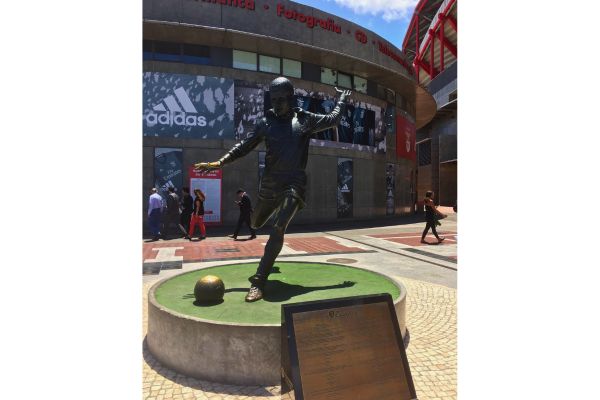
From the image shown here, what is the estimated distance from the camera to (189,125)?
15.5 m

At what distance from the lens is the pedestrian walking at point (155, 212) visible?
1205 centimetres

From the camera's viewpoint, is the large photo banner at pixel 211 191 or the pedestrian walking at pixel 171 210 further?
the large photo banner at pixel 211 191

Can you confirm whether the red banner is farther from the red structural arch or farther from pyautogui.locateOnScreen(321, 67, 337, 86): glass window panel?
the red structural arch

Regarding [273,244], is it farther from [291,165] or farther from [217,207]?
[217,207]

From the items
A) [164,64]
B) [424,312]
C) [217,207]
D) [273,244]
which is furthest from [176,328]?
[164,64]

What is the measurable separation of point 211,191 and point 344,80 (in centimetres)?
1001

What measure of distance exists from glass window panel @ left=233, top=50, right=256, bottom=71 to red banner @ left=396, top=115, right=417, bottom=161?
11190mm

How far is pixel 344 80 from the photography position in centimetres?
1970

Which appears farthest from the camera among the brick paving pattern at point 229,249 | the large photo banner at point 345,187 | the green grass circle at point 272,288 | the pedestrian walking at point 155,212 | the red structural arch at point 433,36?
the red structural arch at point 433,36

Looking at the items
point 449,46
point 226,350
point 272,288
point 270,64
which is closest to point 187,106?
point 270,64

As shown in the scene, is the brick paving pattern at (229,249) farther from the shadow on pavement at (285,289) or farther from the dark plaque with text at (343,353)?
the dark plaque with text at (343,353)

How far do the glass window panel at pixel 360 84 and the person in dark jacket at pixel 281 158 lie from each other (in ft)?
57.0

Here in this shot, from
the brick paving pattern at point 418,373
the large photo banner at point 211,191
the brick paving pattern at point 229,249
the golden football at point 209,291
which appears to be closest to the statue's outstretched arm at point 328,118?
the golden football at point 209,291

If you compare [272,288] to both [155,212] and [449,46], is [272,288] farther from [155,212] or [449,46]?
[449,46]
